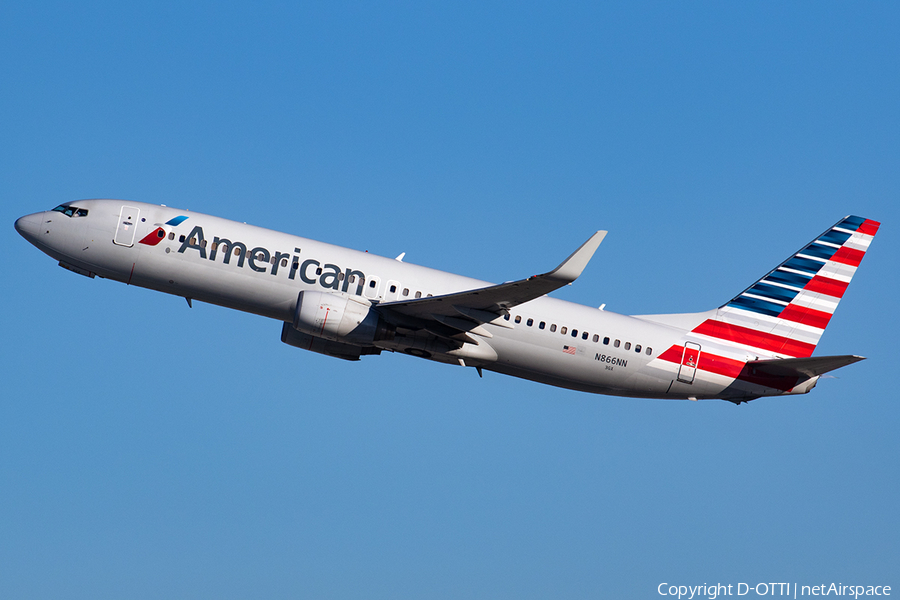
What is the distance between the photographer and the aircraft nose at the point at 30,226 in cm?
3353

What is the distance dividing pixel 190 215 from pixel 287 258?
4.39 meters

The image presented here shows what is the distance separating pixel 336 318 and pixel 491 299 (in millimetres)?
5751

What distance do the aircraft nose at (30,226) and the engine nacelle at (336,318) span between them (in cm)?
1122

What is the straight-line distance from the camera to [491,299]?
100ft

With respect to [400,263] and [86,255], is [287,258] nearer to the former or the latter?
[400,263]

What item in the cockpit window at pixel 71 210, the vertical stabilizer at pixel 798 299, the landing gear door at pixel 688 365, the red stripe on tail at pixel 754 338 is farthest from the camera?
the vertical stabilizer at pixel 798 299

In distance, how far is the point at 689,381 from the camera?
35.5 metres

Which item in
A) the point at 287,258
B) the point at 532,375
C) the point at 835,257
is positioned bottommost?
the point at 532,375

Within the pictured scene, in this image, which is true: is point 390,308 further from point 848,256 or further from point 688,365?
point 848,256

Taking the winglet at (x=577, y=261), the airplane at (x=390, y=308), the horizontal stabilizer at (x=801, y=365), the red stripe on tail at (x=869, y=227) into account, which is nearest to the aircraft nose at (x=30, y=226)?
the airplane at (x=390, y=308)

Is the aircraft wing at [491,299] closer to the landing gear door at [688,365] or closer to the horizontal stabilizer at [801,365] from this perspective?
the landing gear door at [688,365]

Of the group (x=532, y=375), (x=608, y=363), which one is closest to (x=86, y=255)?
(x=532, y=375)

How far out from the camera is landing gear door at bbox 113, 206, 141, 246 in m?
32.7

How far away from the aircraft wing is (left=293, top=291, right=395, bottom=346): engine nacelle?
741mm
